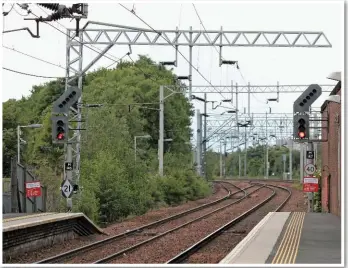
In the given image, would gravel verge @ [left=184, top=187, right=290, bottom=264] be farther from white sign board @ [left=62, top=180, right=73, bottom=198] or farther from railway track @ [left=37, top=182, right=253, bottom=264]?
white sign board @ [left=62, top=180, right=73, bottom=198]

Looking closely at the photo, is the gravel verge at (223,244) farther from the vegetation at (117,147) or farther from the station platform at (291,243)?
the vegetation at (117,147)

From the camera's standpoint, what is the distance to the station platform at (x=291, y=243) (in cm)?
1559

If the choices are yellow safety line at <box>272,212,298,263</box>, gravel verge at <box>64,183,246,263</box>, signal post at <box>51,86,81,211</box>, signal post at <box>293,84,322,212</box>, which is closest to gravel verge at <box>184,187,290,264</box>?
yellow safety line at <box>272,212,298,263</box>

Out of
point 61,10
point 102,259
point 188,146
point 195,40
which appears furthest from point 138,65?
point 102,259

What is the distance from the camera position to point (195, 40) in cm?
3086

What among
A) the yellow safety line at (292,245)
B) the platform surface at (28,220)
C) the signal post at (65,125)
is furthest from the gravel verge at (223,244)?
the signal post at (65,125)

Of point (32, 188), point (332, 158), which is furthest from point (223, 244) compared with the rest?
point (332, 158)

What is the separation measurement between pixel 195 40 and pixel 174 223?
760cm

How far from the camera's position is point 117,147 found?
39.5m

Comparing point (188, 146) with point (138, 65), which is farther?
point (138, 65)

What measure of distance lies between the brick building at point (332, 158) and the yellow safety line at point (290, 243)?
3.49 metres

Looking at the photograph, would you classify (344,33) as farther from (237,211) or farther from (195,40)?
(237,211)

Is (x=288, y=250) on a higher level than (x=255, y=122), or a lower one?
lower

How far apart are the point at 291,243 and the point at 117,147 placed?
21.4 m
